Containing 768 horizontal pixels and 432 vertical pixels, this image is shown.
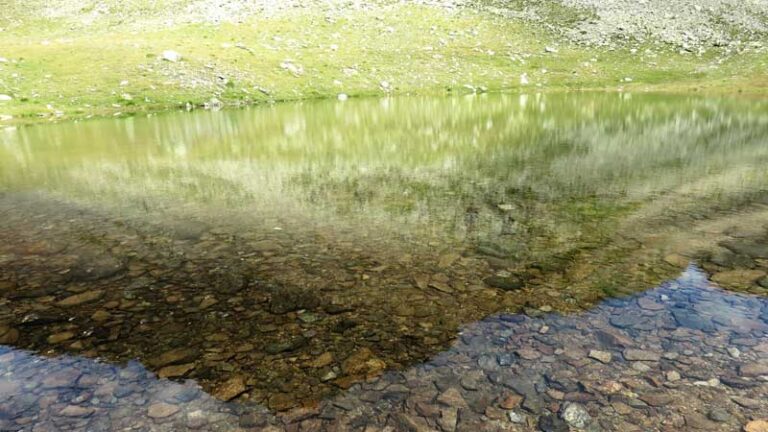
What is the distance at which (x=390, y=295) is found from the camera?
365 inches

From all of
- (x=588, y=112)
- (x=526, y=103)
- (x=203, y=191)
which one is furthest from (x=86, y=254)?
(x=526, y=103)

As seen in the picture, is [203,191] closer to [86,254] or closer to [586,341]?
[86,254]

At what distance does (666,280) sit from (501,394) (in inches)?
208

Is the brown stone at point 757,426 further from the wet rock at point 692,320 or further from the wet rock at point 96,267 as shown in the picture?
the wet rock at point 96,267

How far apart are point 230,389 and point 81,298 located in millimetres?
4763

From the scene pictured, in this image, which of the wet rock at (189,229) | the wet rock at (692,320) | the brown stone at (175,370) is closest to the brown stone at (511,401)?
the wet rock at (692,320)

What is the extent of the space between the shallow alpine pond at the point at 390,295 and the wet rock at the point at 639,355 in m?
0.03

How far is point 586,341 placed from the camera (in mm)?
7465

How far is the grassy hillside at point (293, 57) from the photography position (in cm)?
5200

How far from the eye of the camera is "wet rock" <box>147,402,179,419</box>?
618cm

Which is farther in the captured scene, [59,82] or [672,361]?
[59,82]

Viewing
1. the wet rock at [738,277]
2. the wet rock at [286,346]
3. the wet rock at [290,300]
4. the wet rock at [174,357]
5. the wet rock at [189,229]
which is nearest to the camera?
the wet rock at [174,357]

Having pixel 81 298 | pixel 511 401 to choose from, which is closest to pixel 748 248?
pixel 511 401

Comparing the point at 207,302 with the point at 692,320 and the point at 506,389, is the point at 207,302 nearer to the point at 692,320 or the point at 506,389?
the point at 506,389
